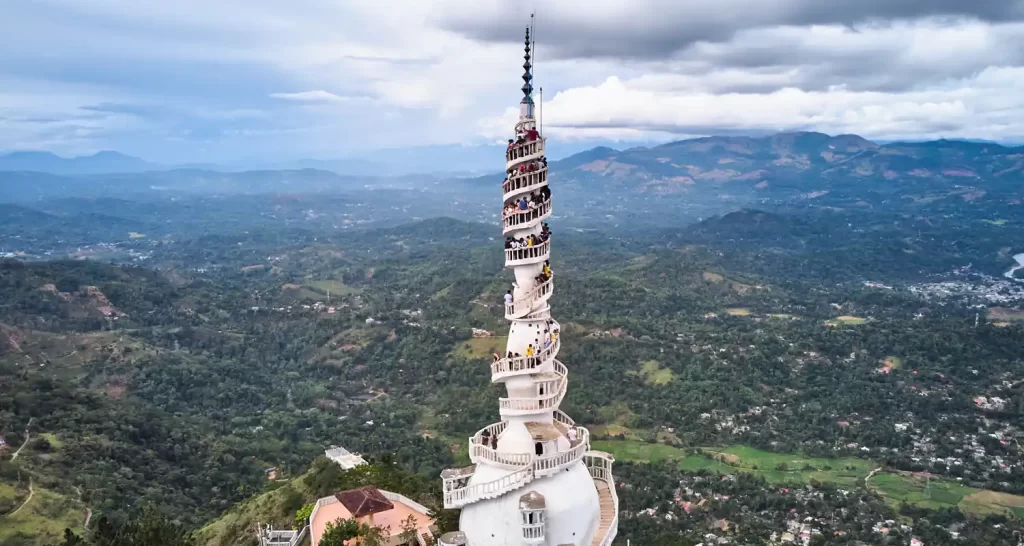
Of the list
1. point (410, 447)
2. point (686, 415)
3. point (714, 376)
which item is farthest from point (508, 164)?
point (714, 376)

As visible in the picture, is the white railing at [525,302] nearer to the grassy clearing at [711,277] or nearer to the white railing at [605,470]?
the white railing at [605,470]

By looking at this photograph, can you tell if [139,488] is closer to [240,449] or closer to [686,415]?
[240,449]

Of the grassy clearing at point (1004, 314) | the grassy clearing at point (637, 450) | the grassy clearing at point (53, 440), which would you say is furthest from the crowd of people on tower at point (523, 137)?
the grassy clearing at point (1004, 314)

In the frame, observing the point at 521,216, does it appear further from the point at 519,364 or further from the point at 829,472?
the point at 829,472

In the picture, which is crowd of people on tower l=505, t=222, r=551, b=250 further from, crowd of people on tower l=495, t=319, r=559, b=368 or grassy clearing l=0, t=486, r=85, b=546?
grassy clearing l=0, t=486, r=85, b=546

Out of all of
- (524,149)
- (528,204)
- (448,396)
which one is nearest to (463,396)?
(448,396)

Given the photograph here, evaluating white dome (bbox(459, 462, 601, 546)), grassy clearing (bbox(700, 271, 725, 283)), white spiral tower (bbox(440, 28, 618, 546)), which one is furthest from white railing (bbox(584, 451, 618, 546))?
grassy clearing (bbox(700, 271, 725, 283))
